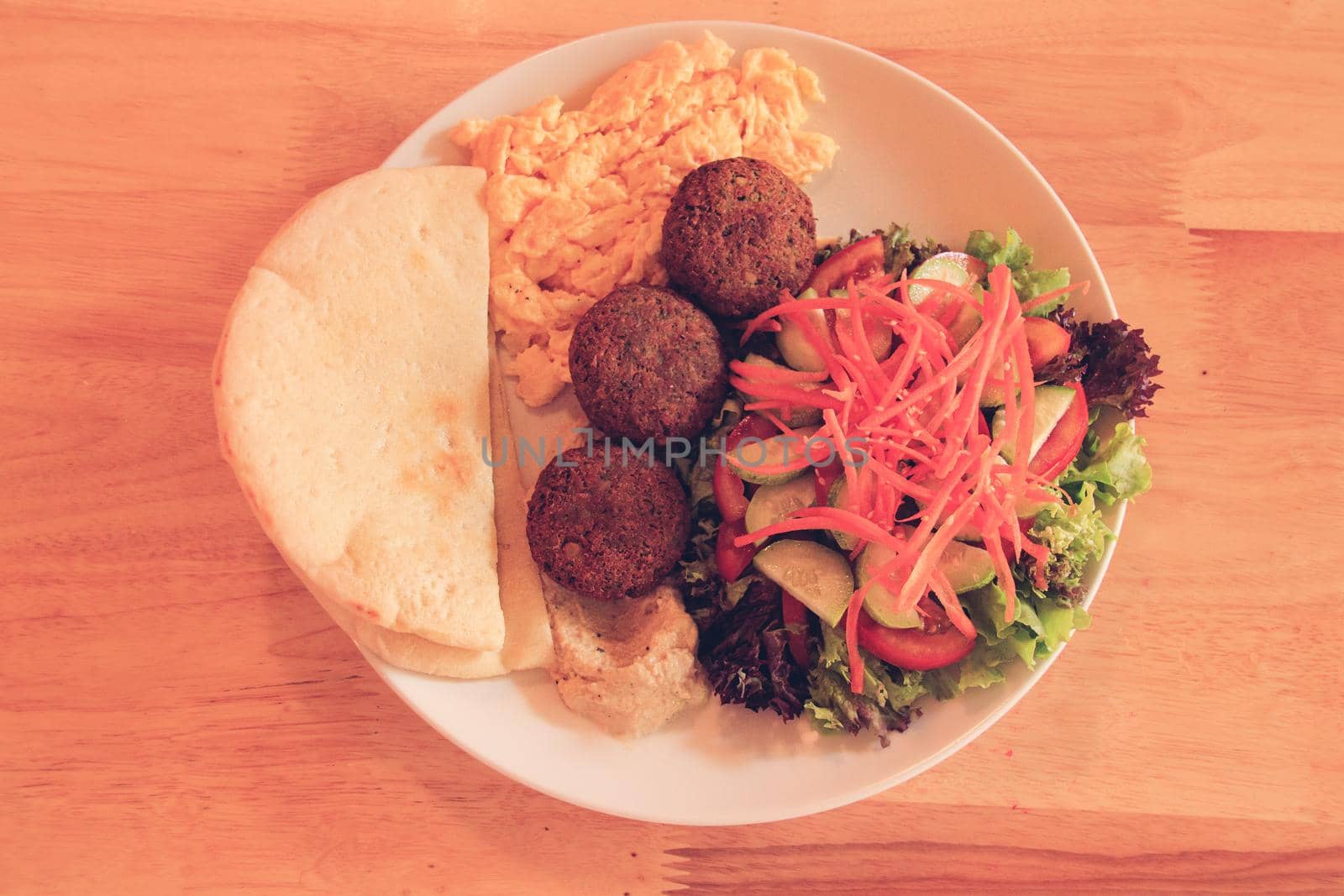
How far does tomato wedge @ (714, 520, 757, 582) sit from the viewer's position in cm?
297

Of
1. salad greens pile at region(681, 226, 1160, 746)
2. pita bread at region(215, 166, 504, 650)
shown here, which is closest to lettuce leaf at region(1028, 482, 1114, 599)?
salad greens pile at region(681, 226, 1160, 746)

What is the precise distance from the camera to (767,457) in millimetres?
2832

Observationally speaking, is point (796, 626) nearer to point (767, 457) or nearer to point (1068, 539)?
point (767, 457)

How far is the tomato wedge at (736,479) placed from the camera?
Result: 9.71 ft

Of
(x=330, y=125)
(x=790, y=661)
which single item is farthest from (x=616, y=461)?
(x=330, y=125)

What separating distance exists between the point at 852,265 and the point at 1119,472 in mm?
1125

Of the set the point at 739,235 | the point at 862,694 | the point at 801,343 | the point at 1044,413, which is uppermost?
the point at 739,235

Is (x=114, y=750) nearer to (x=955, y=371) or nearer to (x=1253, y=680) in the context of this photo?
(x=955, y=371)

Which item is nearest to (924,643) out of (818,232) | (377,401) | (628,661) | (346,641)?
(628,661)

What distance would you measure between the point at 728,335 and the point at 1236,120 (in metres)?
2.29

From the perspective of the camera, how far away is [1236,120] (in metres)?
3.51

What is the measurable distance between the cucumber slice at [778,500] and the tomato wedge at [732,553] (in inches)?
3.0

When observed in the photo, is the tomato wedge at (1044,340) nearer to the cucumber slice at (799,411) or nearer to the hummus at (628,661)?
the cucumber slice at (799,411)

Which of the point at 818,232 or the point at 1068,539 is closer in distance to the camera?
the point at 1068,539
